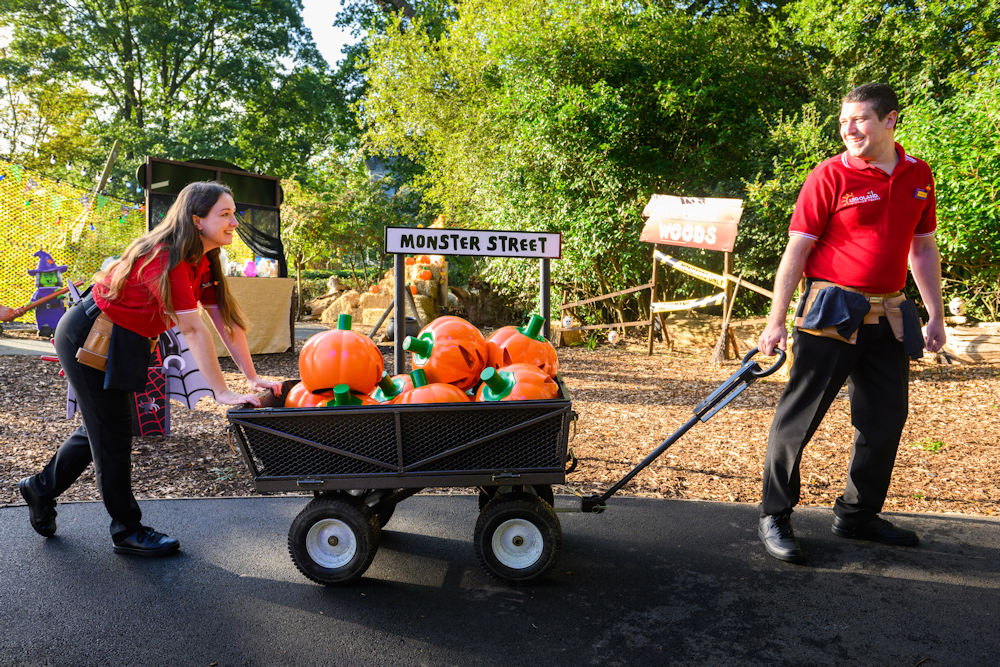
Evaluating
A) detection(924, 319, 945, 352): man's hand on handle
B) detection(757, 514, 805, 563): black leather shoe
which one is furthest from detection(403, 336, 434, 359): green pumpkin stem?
detection(924, 319, 945, 352): man's hand on handle

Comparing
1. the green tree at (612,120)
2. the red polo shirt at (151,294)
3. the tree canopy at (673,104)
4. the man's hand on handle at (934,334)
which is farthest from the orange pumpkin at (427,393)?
the green tree at (612,120)

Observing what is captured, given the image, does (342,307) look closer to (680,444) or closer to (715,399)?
(680,444)

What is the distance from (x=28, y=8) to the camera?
86.2 ft

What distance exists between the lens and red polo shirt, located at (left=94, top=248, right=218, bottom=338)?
2.97 metres

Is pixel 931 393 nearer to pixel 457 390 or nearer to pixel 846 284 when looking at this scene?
pixel 846 284

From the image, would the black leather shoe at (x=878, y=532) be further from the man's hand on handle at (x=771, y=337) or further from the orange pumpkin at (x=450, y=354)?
the orange pumpkin at (x=450, y=354)

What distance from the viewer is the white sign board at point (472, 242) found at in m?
4.41

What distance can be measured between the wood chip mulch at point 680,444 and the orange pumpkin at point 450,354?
0.56 m

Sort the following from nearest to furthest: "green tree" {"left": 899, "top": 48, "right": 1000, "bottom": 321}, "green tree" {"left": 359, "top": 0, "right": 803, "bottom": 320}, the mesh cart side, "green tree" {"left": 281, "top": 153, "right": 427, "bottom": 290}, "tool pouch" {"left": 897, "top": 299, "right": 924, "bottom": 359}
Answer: the mesh cart side
"tool pouch" {"left": 897, "top": 299, "right": 924, "bottom": 359}
"green tree" {"left": 899, "top": 48, "right": 1000, "bottom": 321}
"green tree" {"left": 359, "top": 0, "right": 803, "bottom": 320}
"green tree" {"left": 281, "top": 153, "right": 427, "bottom": 290}

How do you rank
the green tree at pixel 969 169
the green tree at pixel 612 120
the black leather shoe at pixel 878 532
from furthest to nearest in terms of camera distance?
the green tree at pixel 612 120 → the green tree at pixel 969 169 → the black leather shoe at pixel 878 532

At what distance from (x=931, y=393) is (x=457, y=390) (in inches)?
232

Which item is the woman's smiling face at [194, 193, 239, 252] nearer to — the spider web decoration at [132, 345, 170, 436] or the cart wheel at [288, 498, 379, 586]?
the cart wheel at [288, 498, 379, 586]

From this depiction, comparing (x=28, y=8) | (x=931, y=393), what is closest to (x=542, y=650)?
(x=931, y=393)

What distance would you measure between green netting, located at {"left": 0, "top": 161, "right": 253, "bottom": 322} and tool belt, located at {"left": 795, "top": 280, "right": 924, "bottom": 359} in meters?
11.4
